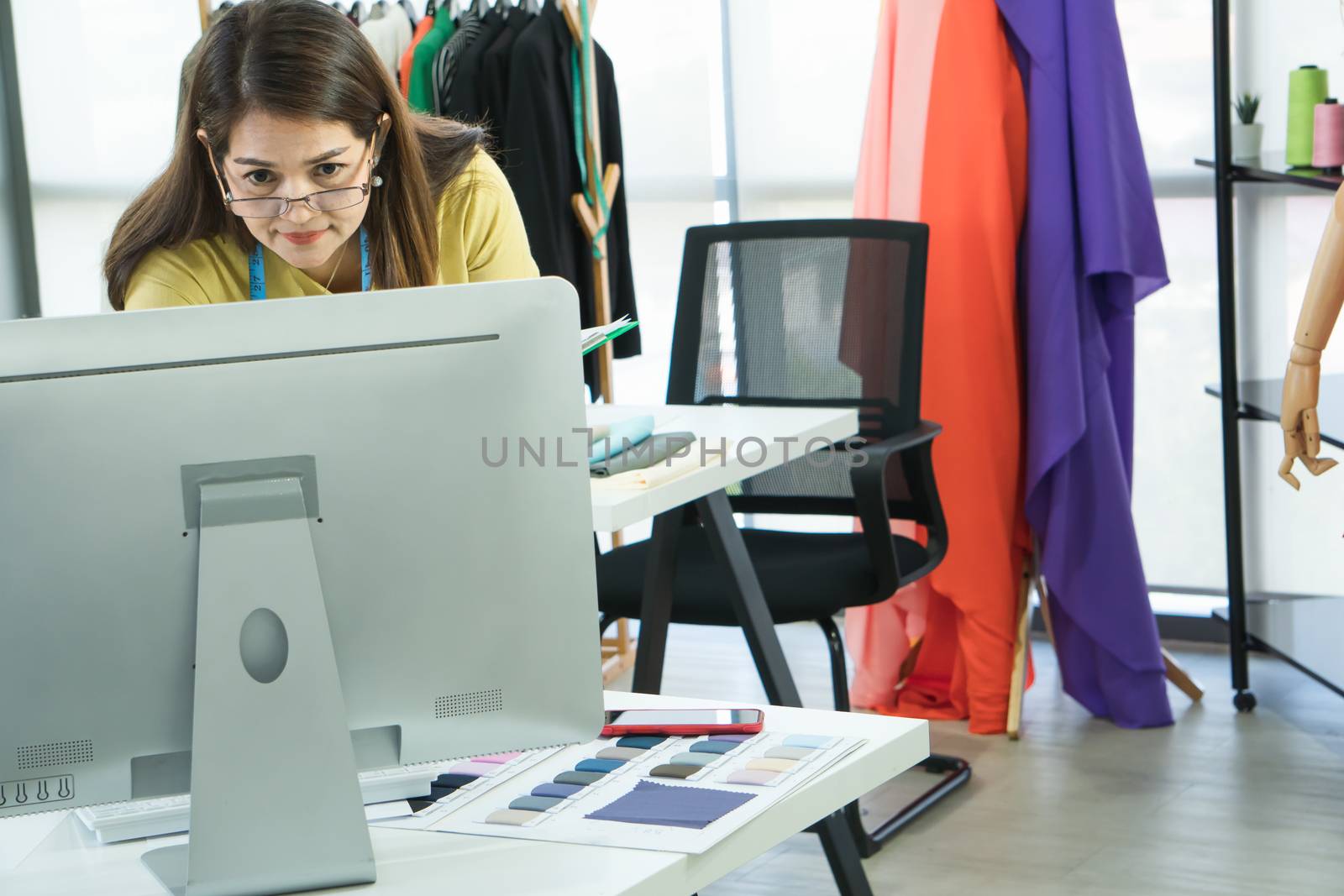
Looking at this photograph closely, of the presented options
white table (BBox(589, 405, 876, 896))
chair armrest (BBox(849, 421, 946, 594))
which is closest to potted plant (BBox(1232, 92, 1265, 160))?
chair armrest (BBox(849, 421, 946, 594))

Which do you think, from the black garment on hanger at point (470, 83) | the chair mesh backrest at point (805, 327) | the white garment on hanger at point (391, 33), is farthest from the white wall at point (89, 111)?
the chair mesh backrest at point (805, 327)

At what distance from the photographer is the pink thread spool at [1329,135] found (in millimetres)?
2938

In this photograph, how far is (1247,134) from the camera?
3.28 metres

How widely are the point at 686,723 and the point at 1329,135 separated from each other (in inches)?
84.3

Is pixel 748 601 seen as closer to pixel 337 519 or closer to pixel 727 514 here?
pixel 727 514

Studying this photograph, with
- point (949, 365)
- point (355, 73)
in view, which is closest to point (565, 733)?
point (355, 73)

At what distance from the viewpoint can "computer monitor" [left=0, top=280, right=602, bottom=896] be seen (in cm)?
111

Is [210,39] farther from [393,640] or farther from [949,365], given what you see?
[949,365]

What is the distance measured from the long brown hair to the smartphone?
735 mm

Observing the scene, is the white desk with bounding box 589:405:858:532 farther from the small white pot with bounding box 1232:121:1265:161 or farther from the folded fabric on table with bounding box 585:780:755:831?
the small white pot with bounding box 1232:121:1265:161

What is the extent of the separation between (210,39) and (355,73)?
0.18 m

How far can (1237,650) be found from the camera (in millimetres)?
3320

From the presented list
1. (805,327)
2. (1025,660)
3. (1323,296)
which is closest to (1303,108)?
(1323,296)

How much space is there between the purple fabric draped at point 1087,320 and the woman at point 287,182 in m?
1.56
